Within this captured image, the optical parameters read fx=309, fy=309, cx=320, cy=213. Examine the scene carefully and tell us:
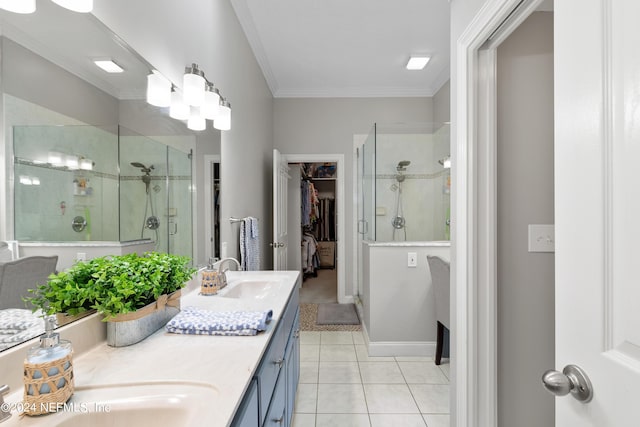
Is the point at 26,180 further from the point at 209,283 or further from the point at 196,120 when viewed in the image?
the point at 196,120

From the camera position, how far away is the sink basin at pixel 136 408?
62cm

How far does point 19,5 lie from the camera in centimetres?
73

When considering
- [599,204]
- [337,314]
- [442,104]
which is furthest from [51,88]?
[442,104]

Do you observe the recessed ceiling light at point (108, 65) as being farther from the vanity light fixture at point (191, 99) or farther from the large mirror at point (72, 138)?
the vanity light fixture at point (191, 99)

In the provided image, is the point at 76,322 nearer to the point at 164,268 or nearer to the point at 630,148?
the point at 164,268

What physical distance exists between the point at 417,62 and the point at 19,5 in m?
3.42

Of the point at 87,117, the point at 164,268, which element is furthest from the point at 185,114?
the point at 164,268

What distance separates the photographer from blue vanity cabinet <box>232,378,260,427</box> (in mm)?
724

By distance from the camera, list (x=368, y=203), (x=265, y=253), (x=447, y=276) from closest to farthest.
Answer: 1. (x=447, y=276)
2. (x=368, y=203)
3. (x=265, y=253)

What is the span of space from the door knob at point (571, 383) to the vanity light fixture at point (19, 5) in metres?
1.43

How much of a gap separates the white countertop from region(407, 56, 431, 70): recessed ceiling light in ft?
10.6

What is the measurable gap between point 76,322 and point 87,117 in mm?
601

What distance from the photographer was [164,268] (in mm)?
1081

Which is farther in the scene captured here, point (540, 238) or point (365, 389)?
point (365, 389)
